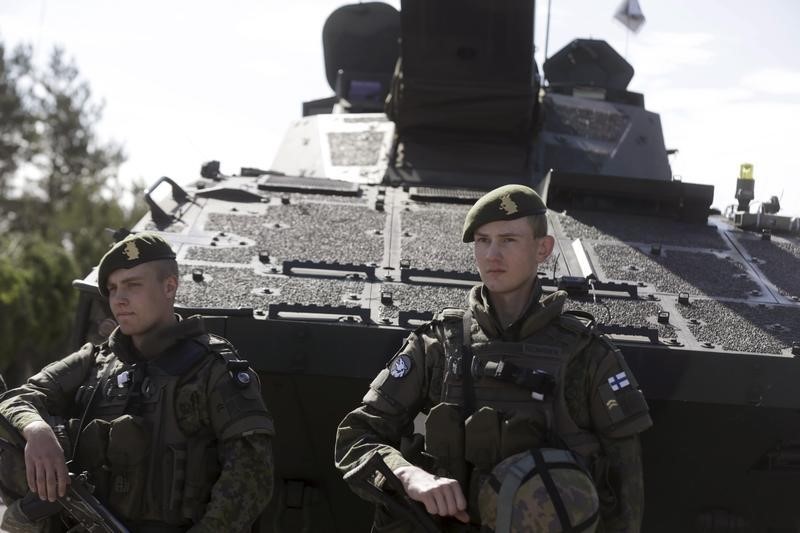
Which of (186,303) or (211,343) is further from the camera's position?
(186,303)

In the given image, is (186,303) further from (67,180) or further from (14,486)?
(67,180)

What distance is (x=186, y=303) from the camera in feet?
16.0

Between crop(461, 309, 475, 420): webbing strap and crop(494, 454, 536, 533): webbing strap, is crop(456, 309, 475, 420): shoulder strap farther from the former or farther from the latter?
crop(494, 454, 536, 533): webbing strap

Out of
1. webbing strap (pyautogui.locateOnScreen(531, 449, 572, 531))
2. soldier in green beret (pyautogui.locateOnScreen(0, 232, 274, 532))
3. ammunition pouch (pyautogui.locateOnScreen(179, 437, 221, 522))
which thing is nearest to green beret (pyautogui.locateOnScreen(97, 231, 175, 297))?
soldier in green beret (pyautogui.locateOnScreen(0, 232, 274, 532))

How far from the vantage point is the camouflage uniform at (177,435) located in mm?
3682

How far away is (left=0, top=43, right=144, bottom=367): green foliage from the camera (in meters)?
27.1

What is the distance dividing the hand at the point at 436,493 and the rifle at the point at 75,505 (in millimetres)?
861

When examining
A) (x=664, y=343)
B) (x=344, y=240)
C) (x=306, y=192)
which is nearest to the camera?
(x=664, y=343)

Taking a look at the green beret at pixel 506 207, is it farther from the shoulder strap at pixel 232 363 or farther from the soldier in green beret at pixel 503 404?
the shoulder strap at pixel 232 363

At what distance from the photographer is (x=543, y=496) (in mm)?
3293

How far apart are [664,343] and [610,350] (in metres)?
1.13

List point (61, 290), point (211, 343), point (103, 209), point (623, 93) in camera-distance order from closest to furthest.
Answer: point (211, 343)
point (623, 93)
point (61, 290)
point (103, 209)

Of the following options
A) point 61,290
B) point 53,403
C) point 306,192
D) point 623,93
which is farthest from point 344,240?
point 61,290

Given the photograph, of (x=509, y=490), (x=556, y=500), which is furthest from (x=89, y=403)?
(x=556, y=500)
